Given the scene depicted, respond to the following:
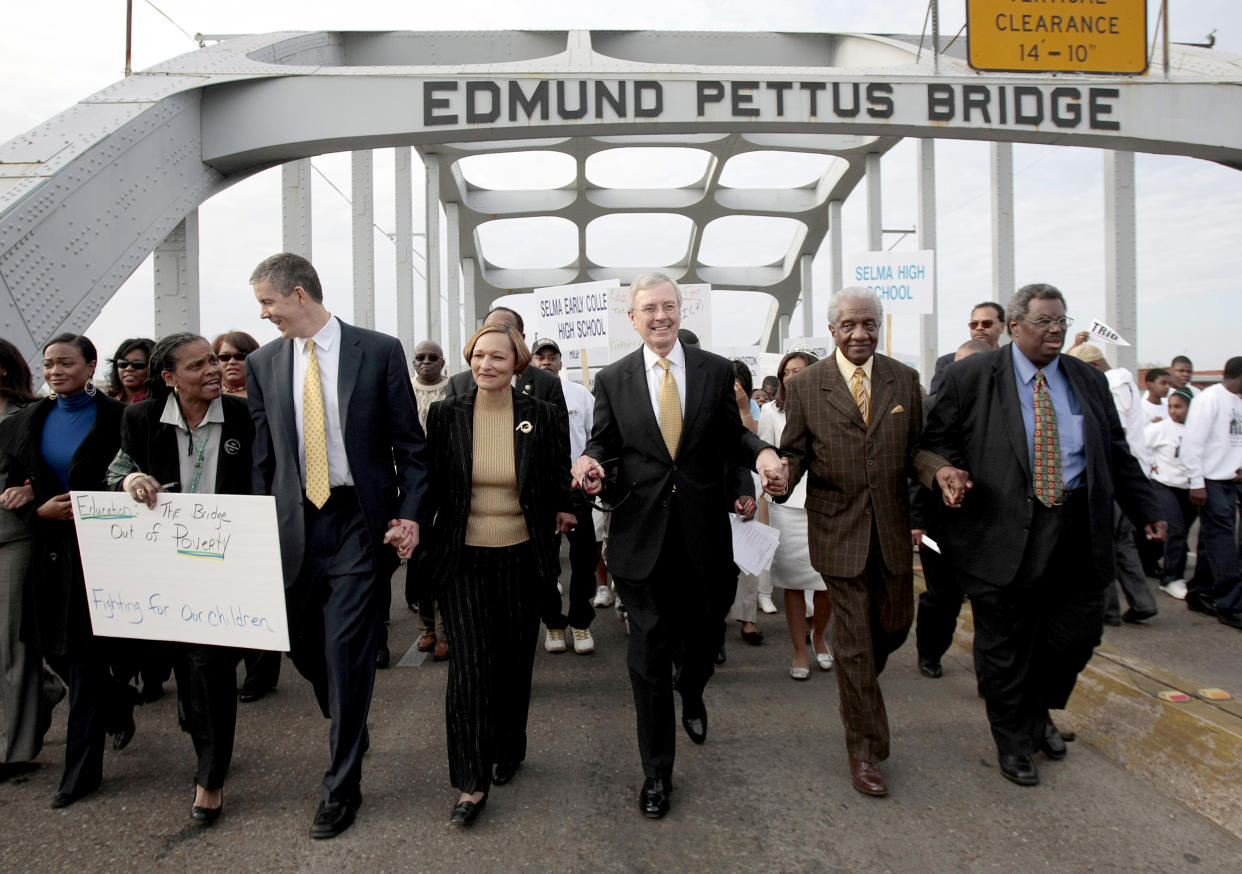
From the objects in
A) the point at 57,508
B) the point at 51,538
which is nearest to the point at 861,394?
the point at 57,508

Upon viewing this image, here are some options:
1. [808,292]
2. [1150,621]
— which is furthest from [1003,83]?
[808,292]

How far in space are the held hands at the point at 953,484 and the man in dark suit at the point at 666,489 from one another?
67 centimetres

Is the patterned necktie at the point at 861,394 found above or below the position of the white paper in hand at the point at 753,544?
above

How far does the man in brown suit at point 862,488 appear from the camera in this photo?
10.5 ft

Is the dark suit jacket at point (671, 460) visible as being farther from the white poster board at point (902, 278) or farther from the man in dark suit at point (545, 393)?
the white poster board at point (902, 278)

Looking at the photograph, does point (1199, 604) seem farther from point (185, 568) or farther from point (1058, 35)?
point (185, 568)

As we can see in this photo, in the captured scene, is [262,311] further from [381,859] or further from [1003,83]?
[1003,83]

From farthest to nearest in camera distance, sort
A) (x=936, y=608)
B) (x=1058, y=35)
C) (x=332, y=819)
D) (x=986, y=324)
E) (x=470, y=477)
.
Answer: (x=1058, y=35), (x=986, y=324), (x=936, y=608), (x=470, y=477), (x=332, y=819)

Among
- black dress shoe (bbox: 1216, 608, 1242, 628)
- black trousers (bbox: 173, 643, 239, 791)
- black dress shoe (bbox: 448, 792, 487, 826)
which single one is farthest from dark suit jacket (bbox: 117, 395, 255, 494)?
black dress shoe (bbox: 1216, 608, 1242, 628)

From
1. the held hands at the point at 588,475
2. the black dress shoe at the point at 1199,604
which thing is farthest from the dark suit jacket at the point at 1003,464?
the black dress shoe at the point at 1199,604

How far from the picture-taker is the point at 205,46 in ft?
29.4

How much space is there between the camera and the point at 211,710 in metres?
3.08

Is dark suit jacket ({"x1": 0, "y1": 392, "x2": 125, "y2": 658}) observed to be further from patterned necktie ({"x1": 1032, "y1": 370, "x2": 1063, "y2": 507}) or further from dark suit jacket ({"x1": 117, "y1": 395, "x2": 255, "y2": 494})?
patterned necktie ({"x1": 1032, "y1": 370, "x2": 1063, "y2": 507})

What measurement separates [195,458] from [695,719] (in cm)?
243
